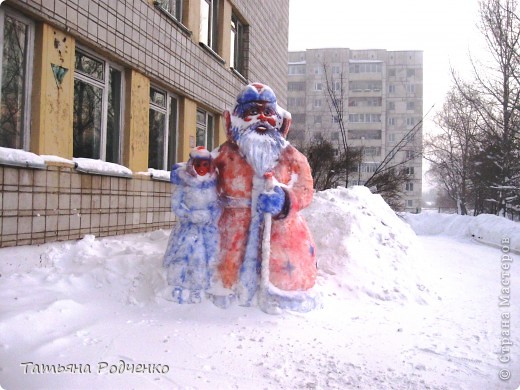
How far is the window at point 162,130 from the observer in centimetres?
651

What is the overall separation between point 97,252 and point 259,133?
6.74ft

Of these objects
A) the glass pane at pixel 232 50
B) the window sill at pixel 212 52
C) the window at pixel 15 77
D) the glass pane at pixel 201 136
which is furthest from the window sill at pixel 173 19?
the window at pixel 15 77

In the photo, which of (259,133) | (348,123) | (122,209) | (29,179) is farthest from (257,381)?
(348,123)

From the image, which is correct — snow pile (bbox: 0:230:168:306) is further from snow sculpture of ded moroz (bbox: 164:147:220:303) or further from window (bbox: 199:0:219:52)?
window (bbox: 199:0:219:52)

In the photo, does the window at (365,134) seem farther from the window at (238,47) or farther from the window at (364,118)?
the window at (238,47)

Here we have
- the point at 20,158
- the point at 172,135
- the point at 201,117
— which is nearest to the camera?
the point at 20,158

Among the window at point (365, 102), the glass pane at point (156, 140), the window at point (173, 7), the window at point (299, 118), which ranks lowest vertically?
the glass pane at point (156, 140)

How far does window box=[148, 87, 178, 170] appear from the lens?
21.4 feet

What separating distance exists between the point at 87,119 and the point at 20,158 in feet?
4.91

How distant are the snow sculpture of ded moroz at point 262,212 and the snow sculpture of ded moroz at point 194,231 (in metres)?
0.09

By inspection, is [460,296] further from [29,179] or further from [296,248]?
[29,179]

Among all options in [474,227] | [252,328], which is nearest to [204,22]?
[252,328]

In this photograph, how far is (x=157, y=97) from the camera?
6520mm

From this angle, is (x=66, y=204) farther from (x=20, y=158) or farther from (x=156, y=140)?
(x=156, y=140)
